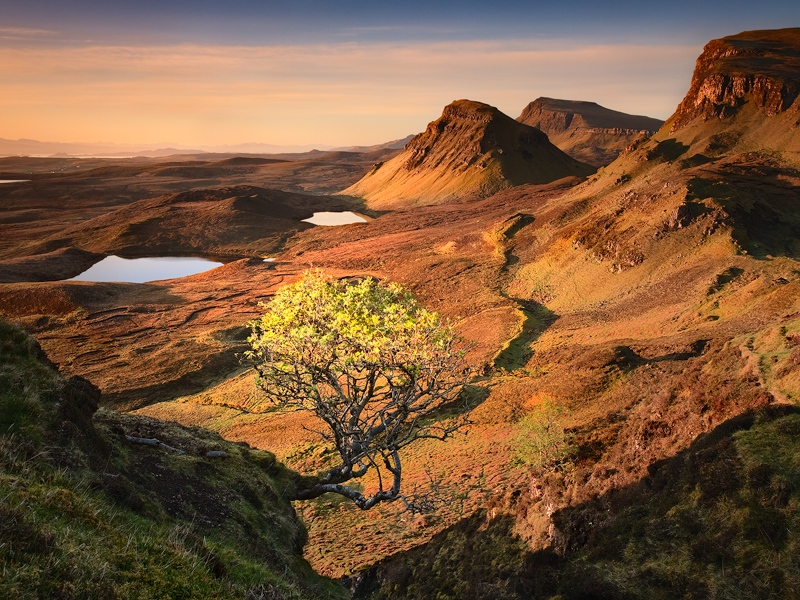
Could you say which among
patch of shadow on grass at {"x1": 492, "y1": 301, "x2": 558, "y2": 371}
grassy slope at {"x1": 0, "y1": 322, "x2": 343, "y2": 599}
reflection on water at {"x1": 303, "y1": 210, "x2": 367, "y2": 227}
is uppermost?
reflection on water at {"x1": 303, "y1": 210, "x2": 367, "y2": 227}

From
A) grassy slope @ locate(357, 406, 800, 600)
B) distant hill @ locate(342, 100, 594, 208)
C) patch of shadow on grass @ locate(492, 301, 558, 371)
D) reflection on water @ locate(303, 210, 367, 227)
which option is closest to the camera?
grassy slope @ locate(357, 406, 800, 600)

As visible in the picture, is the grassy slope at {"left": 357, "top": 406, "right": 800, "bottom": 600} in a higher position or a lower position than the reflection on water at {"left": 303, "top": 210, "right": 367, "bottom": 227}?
lower

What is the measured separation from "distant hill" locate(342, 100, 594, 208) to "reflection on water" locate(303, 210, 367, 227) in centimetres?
715

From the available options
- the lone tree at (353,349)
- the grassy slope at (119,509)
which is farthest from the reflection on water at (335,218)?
the grassy slope at (119,509)

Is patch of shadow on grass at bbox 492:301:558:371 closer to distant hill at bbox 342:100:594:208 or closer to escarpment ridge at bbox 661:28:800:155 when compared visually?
escarpment ridge at bbox 661:28:800:155

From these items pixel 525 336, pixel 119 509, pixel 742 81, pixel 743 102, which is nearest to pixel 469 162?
pixel 742 81

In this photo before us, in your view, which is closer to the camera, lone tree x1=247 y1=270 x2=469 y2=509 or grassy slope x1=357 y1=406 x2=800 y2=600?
grassy slope x1=357 y1=406 x2=800 y2=600

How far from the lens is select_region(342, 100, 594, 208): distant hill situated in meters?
104

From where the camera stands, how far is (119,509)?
8.69 metres

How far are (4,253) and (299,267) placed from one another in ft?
156

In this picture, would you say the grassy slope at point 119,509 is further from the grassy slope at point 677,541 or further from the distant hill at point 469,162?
the distant hill at point 469,162

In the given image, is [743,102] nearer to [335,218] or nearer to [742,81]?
[742,81]

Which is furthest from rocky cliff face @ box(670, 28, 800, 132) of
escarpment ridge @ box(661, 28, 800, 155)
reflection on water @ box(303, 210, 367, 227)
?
reflection on water @ box(303, 210, 367, 227)

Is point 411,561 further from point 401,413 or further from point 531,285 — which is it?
point 531,285
